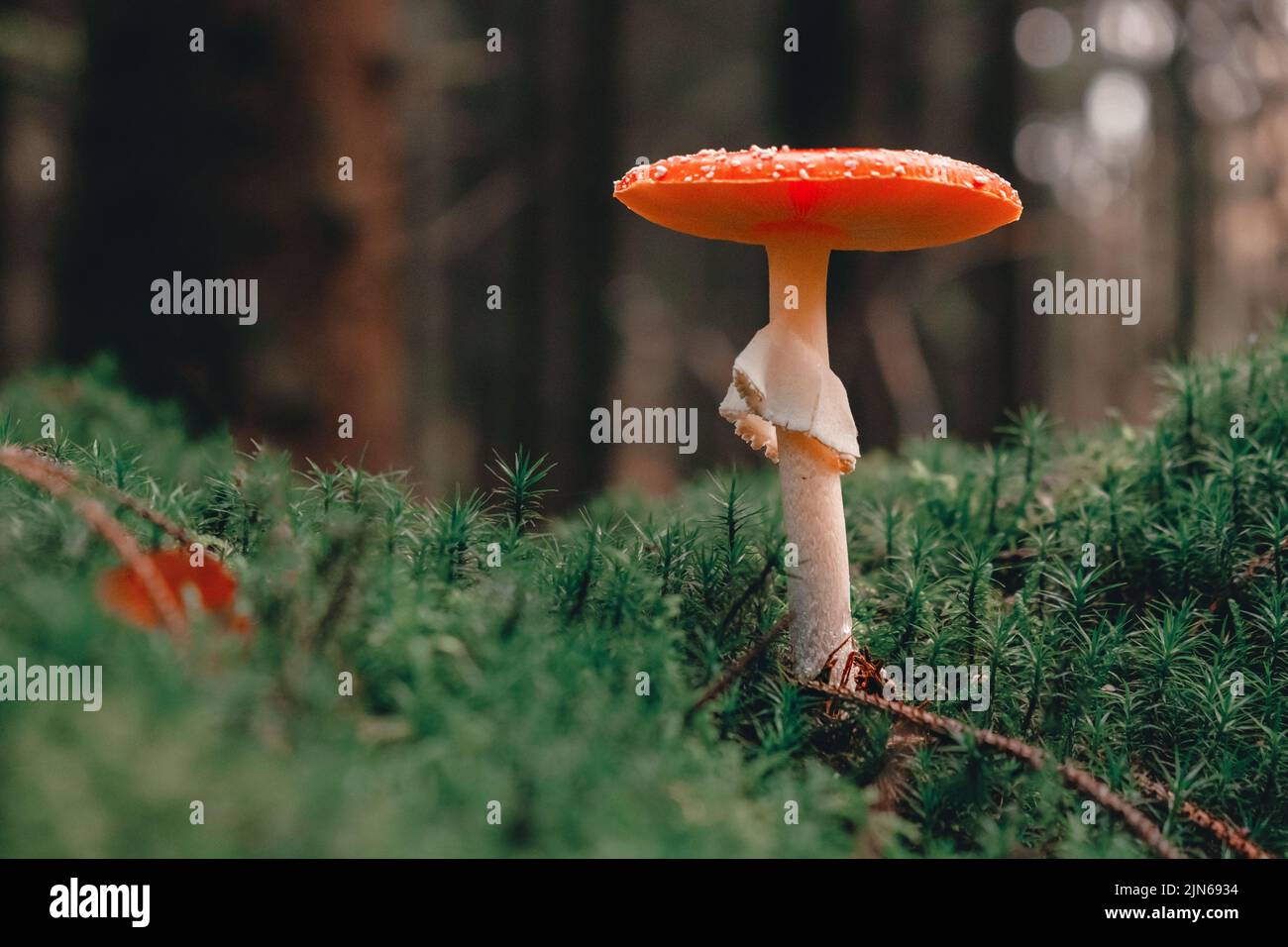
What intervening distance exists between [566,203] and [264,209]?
9.34 m

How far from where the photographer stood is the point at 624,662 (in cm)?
193

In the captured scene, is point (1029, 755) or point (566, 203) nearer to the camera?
point (1029, 755)

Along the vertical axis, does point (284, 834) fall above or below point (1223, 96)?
below

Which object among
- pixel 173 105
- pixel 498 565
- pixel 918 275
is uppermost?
pixel 918 275

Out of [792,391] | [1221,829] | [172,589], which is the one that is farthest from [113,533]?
[1221,829]

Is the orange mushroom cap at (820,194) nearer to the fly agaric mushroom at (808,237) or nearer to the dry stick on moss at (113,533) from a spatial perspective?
the fly agaric mushroom at (808,237)

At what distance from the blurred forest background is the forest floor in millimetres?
891

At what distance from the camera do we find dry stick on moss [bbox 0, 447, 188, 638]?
5.16 feet

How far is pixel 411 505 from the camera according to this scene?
100 inches

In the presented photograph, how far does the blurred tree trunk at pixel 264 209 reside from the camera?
4.61m

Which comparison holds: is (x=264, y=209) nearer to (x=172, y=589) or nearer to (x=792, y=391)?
(x=792, y=391)
